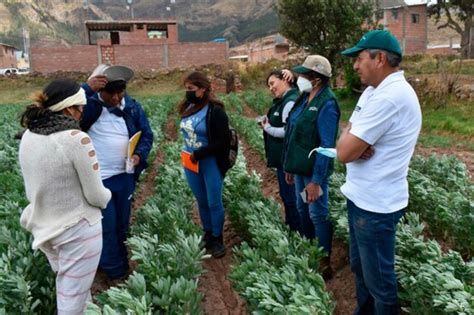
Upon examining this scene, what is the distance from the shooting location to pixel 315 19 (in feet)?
52.3

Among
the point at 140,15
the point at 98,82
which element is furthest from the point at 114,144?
the point at 140,15

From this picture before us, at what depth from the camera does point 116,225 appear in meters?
3.87

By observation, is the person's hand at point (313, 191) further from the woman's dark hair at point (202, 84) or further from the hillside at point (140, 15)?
the hillside at point (140, 15)

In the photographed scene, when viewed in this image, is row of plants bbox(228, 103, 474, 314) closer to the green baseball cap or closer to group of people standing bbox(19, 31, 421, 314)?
group of people standing bbox(19, 31, 421, 314)

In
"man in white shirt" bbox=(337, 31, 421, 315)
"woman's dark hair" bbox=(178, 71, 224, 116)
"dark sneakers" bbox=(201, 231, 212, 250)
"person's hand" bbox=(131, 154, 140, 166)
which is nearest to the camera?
"man in white shirt" bbox=(337, 31, 421, 315)

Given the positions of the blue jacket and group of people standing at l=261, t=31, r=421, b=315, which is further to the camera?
the blue jacket

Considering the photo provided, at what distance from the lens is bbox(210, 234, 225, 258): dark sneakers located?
4377 mm

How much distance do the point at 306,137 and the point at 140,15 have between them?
11672 centimetres

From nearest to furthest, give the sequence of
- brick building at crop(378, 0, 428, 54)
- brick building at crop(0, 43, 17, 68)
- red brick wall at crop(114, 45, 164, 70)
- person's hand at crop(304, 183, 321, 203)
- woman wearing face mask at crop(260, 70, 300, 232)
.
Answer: person's hand at crop(304, 183, 321, 203) → woman wearing face mask at crop(260, 70, 300, 232) → red brick wall at crop(114, 45, 164, 70) → brick building at crop(378, 0, 428, 54) → brick building at crop(0, 43, 17, 68)

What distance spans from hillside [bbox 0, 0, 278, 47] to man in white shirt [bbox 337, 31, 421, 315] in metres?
87.2

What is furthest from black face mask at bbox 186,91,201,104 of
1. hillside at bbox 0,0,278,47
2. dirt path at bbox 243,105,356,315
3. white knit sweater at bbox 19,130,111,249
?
hillside at bbox 0,0,278,47

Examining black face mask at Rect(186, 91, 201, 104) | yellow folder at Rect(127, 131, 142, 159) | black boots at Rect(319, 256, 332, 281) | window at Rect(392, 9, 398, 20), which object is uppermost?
window at Rect(392, 9, 398, 20)

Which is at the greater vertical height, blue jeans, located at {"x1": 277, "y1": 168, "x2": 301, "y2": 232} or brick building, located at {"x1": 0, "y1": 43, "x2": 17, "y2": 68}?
brick building, located at {"x1": 0, "y1": 43, "x2": 17, "y2": 68}

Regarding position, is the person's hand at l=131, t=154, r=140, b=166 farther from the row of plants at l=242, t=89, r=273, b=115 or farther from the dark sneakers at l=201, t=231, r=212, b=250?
the row of plants at l=242, t=89, r=273, b=115
